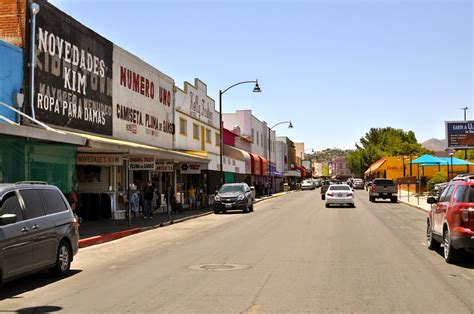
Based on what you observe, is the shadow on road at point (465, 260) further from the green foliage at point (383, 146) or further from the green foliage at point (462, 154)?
the green foliage at point (383, 146)

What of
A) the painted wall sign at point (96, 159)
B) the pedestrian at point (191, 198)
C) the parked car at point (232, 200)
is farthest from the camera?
the pedestrian at point (191, 198)

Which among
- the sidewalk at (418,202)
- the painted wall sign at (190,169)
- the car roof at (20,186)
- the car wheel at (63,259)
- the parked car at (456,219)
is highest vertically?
the painted wall sign at (190,169)

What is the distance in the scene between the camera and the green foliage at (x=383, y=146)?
103175 mm

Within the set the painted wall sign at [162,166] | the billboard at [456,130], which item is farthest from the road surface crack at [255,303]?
the billboard at [456,130]

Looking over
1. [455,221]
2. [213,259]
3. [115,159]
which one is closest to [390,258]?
[455,221]

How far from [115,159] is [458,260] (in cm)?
1513

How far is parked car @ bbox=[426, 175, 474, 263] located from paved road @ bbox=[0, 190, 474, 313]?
44 centimetres

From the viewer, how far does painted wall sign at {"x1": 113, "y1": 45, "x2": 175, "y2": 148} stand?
2611cm

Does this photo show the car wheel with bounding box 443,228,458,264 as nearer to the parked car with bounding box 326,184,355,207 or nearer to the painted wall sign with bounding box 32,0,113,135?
the painted wall sign with bounding box 32,0,113,135

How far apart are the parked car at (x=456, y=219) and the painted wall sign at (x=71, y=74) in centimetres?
1340

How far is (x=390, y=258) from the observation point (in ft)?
39.9

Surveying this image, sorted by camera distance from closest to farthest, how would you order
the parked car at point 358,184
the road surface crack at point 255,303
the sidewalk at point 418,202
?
the road surface crack at point 255,303 → the sidewalk at point 418,202 → the parked car at point 358,184

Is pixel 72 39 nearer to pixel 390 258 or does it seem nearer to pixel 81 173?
pixel 81 173

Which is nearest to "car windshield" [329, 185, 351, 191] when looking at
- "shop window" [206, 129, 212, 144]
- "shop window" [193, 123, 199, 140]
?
"shop window" [193, 123, 199, 140]
